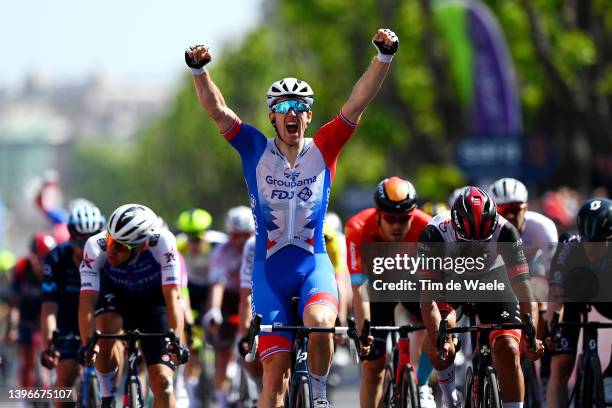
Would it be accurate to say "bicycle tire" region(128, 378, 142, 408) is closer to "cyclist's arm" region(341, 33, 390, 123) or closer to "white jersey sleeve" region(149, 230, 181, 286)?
"white jersey sleeve" region(149, 230, 181, 286)

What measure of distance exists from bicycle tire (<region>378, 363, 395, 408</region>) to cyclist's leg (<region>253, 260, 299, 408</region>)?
177cm

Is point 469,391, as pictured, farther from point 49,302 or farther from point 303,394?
point 49,302

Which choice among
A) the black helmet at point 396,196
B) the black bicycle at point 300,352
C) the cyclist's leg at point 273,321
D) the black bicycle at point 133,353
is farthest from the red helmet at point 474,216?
the black bicycle at point 133,353

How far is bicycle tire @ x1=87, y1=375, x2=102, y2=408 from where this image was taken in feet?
37.4

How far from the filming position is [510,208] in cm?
1147

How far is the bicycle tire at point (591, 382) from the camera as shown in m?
10.1

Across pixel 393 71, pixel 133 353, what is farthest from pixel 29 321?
pixel 393 71

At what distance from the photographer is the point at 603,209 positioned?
34.4 feet

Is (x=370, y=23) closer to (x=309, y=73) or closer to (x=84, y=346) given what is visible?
(x=309, y=73)

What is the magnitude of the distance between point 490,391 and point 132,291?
2.91 meters

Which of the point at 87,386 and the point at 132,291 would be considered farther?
the point at 87,386

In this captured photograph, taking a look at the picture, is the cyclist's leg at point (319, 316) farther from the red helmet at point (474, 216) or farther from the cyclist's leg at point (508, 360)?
the cyclist's leg at point (508, 360)

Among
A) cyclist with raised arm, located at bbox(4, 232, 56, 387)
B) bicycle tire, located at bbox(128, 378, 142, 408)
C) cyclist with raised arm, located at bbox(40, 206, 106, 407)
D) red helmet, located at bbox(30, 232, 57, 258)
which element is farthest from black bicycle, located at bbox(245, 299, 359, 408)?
cyclist with raised arm, located at bbox(4, 232, 56, 387)

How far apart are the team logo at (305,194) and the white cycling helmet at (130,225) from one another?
1.18 meters
